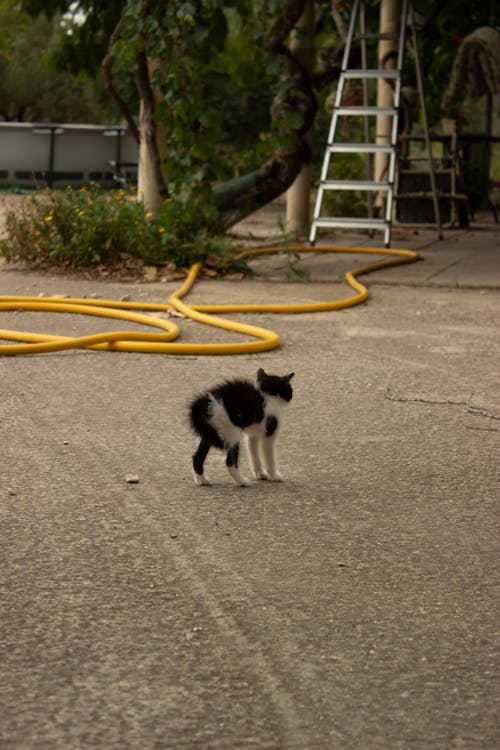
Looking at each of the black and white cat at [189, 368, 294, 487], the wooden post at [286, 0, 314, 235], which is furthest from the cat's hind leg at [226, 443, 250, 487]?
the wooden post at [286, 0, 314, 235]

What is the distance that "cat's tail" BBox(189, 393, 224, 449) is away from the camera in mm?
4488

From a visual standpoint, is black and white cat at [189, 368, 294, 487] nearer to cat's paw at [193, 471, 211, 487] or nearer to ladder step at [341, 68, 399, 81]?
cat's paw at [193, 471, 211, 487]

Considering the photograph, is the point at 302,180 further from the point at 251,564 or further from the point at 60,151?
the point at 60,151

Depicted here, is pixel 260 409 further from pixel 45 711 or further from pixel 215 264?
pixel 215 264

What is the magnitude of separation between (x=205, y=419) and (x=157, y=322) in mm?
3534

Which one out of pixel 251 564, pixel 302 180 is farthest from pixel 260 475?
pixel 302 180

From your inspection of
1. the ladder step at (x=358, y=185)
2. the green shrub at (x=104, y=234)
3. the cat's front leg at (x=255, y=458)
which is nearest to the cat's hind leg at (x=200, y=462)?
the cat's front leg at (x=255, y=458)

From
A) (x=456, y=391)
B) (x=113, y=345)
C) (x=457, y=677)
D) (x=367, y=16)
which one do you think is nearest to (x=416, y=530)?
(x=457, y=677)

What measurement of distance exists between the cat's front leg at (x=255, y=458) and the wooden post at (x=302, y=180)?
7.99 metres

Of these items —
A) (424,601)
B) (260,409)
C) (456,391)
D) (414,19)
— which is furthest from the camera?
(414,19)

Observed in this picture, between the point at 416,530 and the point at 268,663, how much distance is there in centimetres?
123

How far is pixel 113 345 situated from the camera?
7.35 m

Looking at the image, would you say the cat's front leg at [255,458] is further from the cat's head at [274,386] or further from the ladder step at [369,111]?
the ladder step at [369,111]

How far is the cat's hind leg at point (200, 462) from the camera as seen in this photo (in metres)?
4.57
